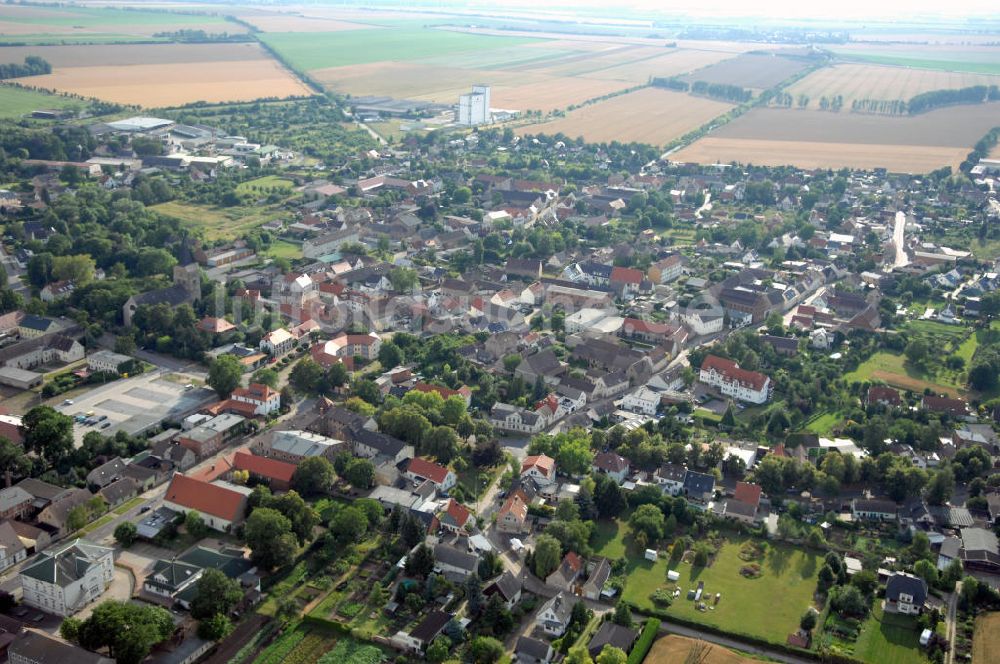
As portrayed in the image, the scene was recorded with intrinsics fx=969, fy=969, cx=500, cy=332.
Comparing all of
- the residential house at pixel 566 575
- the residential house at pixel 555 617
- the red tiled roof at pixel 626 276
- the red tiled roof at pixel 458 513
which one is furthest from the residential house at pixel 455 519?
the red tiled roof at pixel 626 276

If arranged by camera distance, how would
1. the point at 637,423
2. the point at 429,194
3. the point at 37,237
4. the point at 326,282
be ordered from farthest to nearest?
the point at 429,194 → the point at 37,237 → the point at 326,282 → the point at 637,423

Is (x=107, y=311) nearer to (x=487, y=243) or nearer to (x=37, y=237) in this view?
(x=37, y=237)

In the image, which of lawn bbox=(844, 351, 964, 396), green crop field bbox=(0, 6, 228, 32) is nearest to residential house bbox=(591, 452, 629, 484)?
lawn bbox=(844, 351, 964, 396)

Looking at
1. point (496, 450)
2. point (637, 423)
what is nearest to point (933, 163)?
point (637, 423)

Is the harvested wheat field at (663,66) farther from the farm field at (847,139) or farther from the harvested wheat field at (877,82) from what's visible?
the farm field at (847,139)

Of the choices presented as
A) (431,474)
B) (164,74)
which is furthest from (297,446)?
(164,74)
